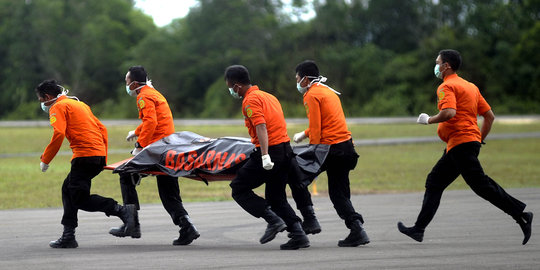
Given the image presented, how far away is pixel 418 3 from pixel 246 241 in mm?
63322

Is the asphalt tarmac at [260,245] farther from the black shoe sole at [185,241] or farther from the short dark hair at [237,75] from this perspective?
the short dark hair at [237,75]

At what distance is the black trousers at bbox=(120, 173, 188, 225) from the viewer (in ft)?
31.1

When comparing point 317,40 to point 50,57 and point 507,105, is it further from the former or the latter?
point 50,57

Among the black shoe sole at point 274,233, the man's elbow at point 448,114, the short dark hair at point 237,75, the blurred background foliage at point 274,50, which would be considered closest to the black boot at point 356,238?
the black shoe sole at point 274,233

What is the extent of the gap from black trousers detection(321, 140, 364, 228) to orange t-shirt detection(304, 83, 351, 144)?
0.10 m

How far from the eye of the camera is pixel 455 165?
9.00 meters

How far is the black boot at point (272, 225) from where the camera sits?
8.71 meters

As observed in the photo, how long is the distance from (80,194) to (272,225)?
2.06 m

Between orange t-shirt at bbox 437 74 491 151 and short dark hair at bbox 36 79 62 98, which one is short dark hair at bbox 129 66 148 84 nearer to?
short dark hair at bbox 36 79 62 98

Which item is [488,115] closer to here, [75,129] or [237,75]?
[237,75]

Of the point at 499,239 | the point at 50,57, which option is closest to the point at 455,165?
the point at 499,239

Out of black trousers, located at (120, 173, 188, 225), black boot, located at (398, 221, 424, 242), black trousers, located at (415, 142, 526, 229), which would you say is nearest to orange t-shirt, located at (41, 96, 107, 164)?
black trousers, located at (120, 173, 188, 225)

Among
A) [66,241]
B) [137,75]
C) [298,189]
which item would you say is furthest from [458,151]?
[66,241]

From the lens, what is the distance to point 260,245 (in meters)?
9.24
